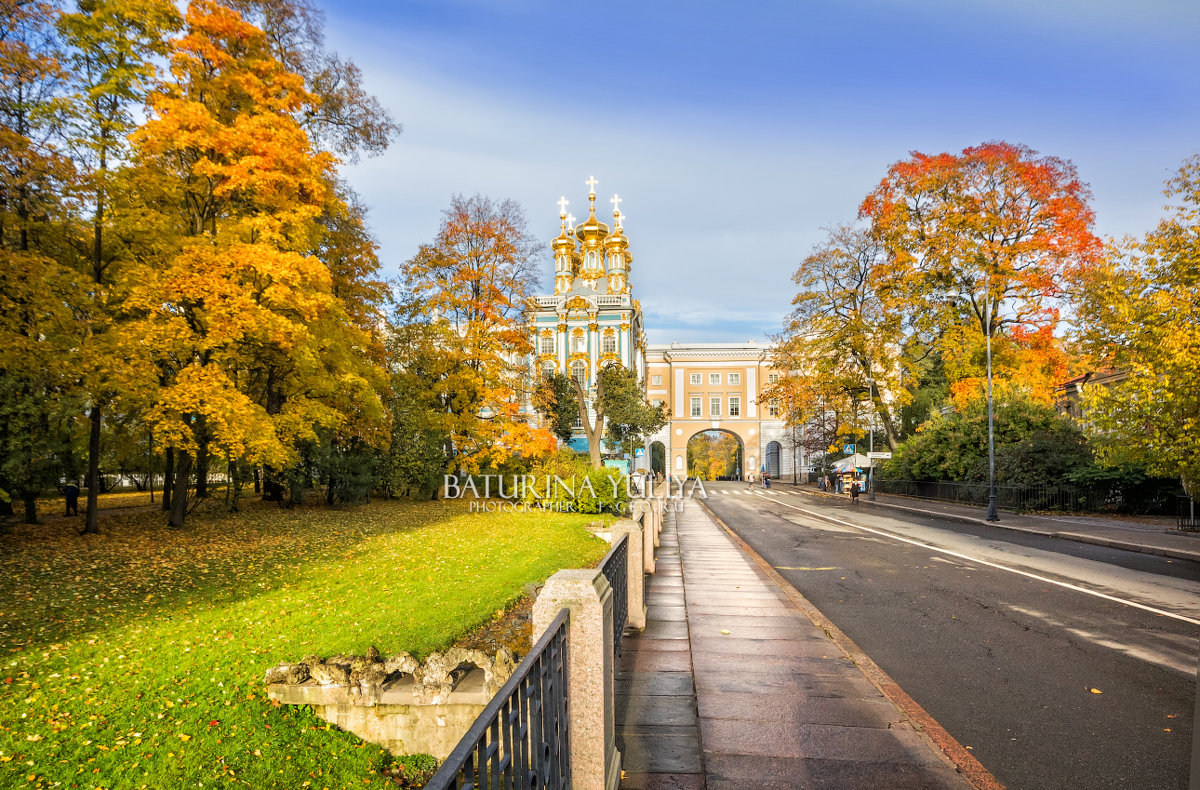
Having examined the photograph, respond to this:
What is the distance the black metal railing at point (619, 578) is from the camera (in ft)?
18.7

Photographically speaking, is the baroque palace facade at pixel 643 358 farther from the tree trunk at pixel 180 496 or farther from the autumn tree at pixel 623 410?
the tree trunk at pixel 180 496

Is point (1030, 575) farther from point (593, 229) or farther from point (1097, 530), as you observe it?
point (593, 229)

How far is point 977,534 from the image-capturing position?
60.9ft

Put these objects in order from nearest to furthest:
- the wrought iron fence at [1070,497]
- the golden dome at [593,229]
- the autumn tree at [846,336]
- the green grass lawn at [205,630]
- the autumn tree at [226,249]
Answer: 1. the green grass lawn at [205,630]
2. the autumn tree at [226,249]
3. the wrought iron fence at [1070,497]
4. the autumn tree at [846,336]
5. the golden dome at [593,229]

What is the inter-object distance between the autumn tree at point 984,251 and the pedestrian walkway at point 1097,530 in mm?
7662

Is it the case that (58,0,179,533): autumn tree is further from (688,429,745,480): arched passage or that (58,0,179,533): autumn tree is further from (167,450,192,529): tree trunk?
(688,429,745,480): arched passage

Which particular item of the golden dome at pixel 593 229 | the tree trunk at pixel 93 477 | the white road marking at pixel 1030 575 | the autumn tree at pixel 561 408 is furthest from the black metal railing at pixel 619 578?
the golden dome at pixel 593 229

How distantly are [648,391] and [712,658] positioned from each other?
76737 mm

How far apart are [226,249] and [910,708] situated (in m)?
15.1

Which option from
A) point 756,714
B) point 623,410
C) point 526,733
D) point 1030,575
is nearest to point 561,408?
point 623,410

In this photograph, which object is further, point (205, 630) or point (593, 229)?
point (593, 229)

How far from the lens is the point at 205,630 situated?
7.47 metres

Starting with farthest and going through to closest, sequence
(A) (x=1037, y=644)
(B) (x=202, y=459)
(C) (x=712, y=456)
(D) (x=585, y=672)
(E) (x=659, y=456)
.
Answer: (C) (x=712, y=456), (E) (x=659, y=456), (B) (x=202, y=459), (A) (x=1037, y=644), (D) (x=585, y=672)

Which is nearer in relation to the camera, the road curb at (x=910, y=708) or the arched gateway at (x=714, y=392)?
the road curb at (x=910, y=708)
